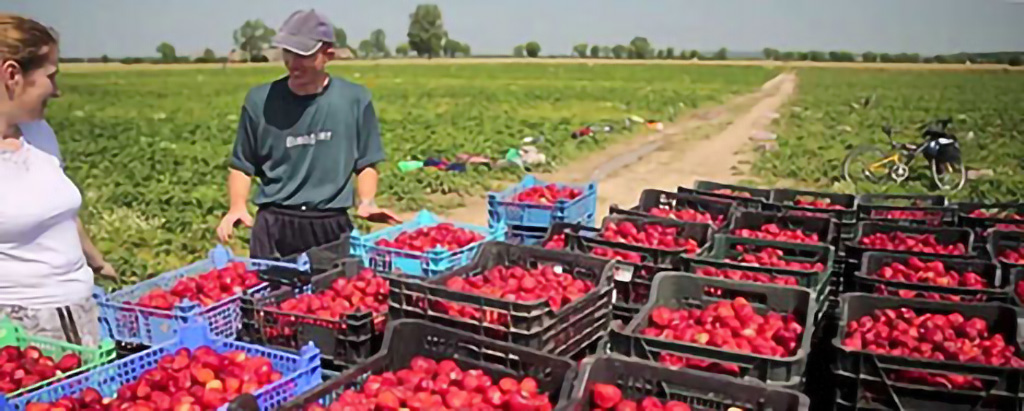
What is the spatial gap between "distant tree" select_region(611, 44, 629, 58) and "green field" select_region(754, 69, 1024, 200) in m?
2.25

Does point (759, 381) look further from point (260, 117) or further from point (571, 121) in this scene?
point (571, 121)

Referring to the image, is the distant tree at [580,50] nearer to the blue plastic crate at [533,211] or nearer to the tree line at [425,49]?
the tree line at [425,49]

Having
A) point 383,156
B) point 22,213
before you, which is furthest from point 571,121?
point 22,213

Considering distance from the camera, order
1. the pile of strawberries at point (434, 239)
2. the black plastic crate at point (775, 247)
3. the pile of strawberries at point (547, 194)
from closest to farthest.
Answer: the black plastic crate at point (775, 247)
the pile of strawberries at point (434, 239)
the pile of strawberries at point (547, 194)

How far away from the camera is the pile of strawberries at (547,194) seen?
5.13m

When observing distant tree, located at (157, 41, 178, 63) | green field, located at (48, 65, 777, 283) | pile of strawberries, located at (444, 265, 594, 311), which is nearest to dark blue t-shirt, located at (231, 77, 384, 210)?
pile of strawberries, located at (444, 265, 594, 311)

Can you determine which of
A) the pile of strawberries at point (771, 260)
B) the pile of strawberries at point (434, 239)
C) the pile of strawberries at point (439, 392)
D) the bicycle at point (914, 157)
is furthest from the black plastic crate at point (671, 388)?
the bicycle at point (914, 157)

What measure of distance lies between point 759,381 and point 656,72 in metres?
9.86

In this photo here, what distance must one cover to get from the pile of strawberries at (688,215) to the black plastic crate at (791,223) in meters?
0.17

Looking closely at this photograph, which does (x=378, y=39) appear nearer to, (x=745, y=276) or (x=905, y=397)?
(x=745, y=276)

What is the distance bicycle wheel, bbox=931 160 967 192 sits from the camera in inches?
380

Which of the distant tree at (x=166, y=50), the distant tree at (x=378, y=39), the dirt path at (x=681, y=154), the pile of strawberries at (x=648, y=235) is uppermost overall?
the distant tree at (x=378, y=39)

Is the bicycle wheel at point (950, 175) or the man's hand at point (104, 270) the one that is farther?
the bicycle wheel at point (950, 175)

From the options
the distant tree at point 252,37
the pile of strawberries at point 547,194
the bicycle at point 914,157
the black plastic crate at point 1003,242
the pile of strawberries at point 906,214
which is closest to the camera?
the black plastic crate at point 1003,242
